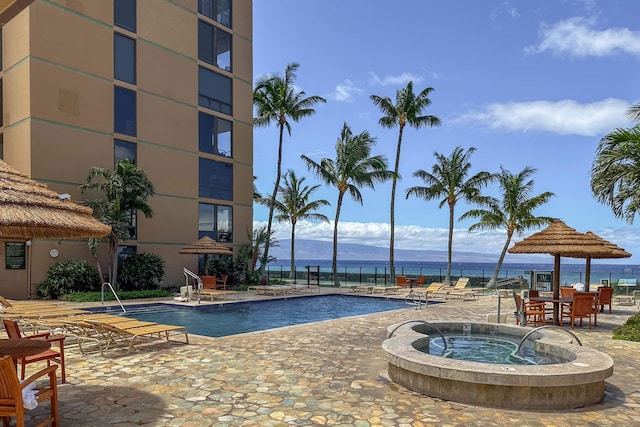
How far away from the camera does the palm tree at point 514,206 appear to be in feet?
83.2

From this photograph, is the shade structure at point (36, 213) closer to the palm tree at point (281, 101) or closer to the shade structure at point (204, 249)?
the shade structure at point (204, 249)

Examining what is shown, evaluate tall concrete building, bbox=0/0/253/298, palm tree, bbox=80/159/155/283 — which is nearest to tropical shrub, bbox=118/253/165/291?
palm tree, bbox=80/159/155/283

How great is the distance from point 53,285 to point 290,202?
51.5 ft

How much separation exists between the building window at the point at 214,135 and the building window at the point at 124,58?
3.90 metres

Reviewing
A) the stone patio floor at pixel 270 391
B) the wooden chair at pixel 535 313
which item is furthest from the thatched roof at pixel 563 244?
the stone patio floor at pixel 270 391

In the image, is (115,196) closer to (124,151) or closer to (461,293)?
(124,151)

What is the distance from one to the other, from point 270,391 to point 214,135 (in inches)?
760

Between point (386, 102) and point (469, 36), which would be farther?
point (386, 102)

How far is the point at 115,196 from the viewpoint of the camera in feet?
54.0

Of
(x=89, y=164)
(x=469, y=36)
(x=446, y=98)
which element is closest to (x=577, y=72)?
(x=469, y=36)

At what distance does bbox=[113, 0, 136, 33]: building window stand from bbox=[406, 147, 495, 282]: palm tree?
16.9 meters

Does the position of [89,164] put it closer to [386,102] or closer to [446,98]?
[386,102]

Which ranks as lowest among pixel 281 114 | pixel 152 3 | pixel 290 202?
pixel 290 202

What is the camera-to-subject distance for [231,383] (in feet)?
19.0
